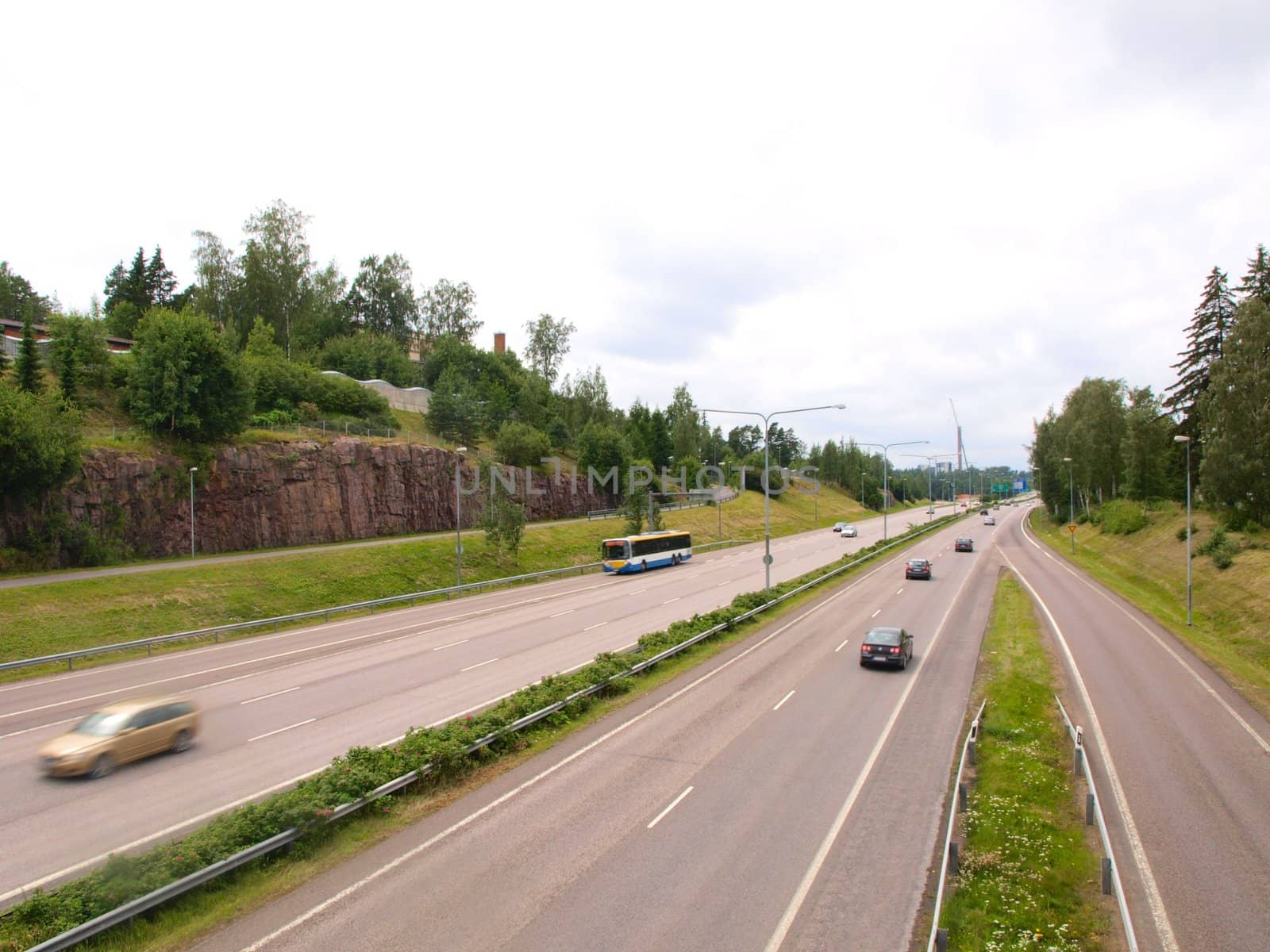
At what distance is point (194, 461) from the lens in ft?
145

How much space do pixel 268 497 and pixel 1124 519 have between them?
234 ft

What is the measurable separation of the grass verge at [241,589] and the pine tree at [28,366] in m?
18.7

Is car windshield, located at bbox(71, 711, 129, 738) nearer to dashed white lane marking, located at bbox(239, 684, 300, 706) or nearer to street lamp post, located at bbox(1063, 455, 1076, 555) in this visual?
dashed white lane marking, located at bbox(239, 684, 300, 706)

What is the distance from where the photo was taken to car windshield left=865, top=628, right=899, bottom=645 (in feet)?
77.2

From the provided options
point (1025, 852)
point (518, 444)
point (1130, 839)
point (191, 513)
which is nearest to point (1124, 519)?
point (518, 444)

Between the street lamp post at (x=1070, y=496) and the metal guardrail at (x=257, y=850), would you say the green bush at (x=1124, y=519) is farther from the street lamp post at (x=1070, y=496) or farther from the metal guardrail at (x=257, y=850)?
the metal guardrail at (x=257, y=850)

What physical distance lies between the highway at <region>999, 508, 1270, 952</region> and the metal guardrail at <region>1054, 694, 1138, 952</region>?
0.37 meters

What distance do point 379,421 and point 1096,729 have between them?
6124 centimetres

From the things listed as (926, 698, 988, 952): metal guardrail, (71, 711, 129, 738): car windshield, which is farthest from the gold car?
(926, 698, 988, 952): metal guardrail

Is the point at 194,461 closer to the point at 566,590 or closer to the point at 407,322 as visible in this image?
the point at 566,590

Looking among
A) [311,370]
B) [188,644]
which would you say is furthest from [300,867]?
[311,370]

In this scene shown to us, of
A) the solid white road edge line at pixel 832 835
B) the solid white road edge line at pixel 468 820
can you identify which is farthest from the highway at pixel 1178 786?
the solid white road edge line at pixel 468 820

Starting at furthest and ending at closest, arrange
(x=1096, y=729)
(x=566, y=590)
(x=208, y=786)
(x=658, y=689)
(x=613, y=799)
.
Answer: (x=566, y=590) → (x=658, y=689) → (x=1096, y=729) → (x=208, y=786) → (x=613, y=799)

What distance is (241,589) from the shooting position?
37.0m
